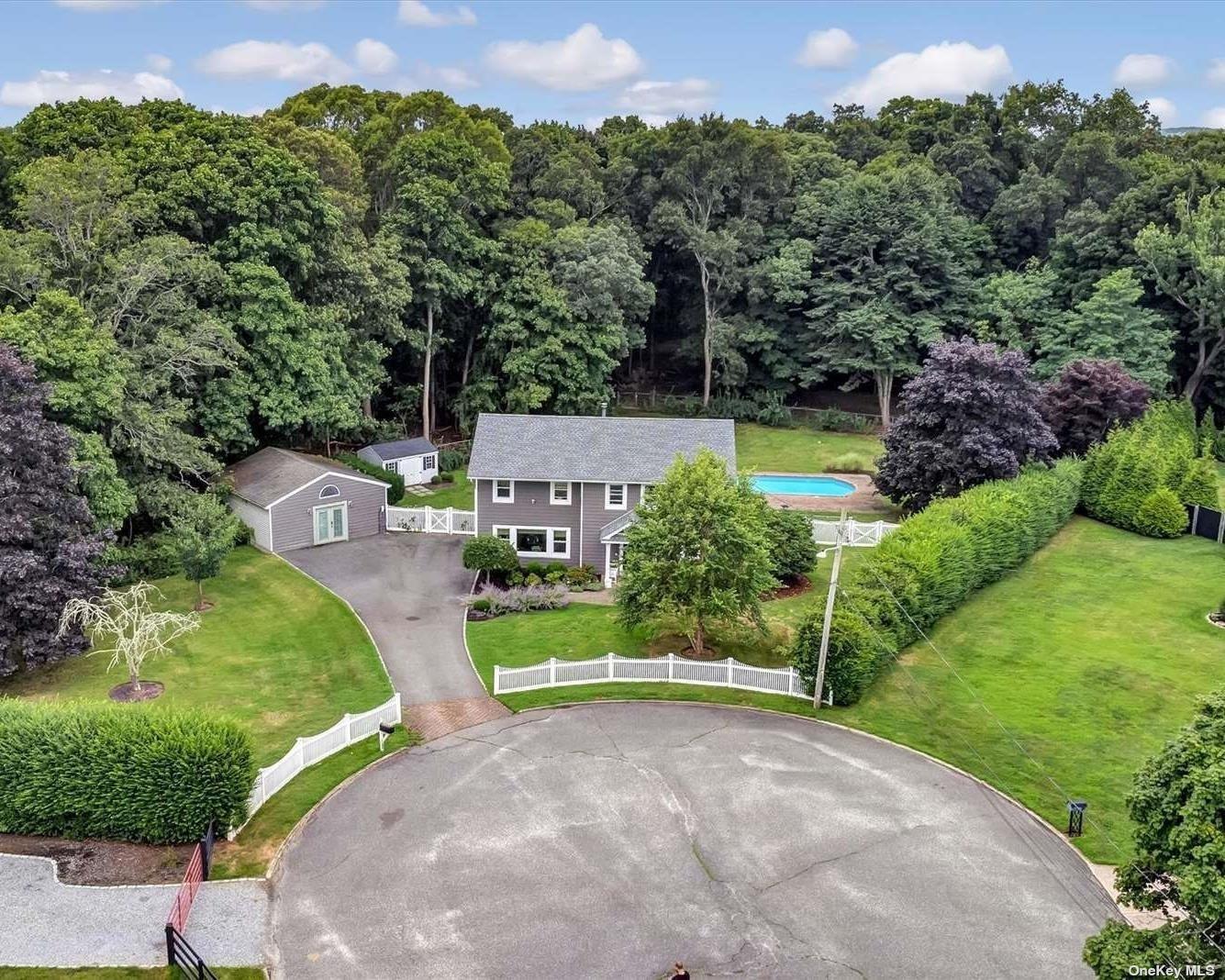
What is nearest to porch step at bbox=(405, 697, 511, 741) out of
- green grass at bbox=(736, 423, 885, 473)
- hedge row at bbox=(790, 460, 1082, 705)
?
hedge row at bbox=(790, 460, 1082, 705)

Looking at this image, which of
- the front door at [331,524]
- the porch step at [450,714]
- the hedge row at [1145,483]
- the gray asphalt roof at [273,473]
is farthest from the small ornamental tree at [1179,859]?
the gray asphalt roof at [273,473]

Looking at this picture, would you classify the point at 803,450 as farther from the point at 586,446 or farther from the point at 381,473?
the point at 381,473

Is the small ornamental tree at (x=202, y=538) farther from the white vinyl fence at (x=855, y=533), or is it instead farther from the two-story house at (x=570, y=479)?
the white vinyl fence at (x=855, y=533)

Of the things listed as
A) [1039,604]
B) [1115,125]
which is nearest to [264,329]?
[1039,604]

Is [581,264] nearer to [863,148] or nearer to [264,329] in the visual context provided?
[264,329]

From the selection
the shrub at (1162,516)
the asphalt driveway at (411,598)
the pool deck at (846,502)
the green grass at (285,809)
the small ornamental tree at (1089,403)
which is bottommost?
the green grass at (285,809)

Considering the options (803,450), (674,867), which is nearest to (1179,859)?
(674,867)
